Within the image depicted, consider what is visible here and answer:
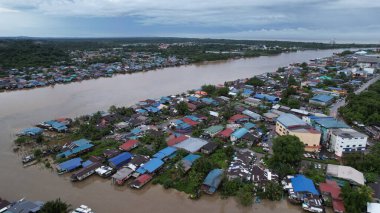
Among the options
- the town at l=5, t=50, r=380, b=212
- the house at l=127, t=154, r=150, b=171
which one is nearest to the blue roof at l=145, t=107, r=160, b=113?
the town at l=5, t=50, r=380, b=212

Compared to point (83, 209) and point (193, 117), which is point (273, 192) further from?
point (193, 117)

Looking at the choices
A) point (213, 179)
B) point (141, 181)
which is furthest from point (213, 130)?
point (141, 181)

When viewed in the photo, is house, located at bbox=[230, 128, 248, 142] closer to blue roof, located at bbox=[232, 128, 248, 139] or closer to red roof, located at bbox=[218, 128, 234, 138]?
blue roof, located at bbox=[232, 128, 248, 139]

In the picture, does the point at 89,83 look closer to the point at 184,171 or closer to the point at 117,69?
the point at 117,69

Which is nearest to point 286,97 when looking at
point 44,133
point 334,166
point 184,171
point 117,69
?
point 334,166

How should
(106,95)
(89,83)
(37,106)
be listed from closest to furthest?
(37,106) < (106,95) < (89,83)

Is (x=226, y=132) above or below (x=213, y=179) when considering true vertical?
above
